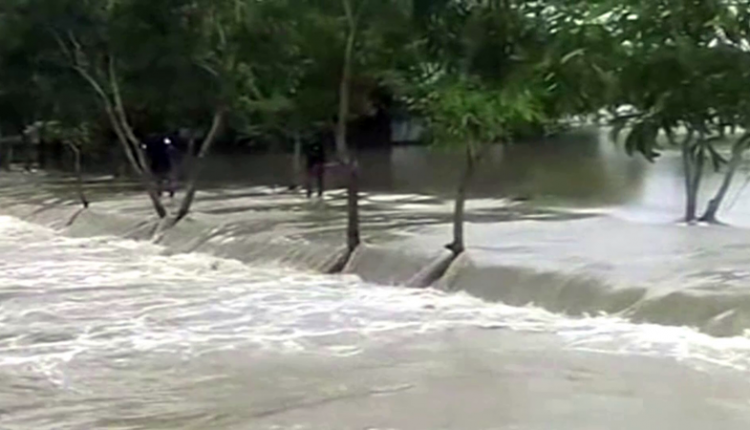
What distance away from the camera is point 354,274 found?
15.5 m

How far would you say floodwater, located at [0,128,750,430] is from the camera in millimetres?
8922

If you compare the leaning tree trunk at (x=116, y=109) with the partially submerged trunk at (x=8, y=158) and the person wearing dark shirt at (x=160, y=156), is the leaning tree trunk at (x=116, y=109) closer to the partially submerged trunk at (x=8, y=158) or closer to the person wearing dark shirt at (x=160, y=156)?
the person wearing dark shirt at (x=160, y=156)

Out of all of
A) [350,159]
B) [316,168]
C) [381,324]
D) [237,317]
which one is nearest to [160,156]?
[316,168]

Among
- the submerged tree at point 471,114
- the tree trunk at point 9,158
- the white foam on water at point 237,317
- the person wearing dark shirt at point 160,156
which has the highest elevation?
the submerged tree at point 471,114

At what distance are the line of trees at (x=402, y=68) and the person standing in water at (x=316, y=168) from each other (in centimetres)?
49

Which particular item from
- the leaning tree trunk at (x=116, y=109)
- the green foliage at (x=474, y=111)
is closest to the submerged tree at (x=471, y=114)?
the green foliage at (x=474, y=111)

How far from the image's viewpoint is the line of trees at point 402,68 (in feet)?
32.0

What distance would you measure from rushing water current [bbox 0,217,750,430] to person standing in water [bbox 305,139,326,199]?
9388mm

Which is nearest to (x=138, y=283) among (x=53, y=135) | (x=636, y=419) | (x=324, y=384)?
(x=324, y=384)

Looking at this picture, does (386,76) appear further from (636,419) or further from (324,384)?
(636,419)

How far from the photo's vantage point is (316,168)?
2444 cm

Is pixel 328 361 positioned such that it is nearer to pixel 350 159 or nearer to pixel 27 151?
pixel 350 159

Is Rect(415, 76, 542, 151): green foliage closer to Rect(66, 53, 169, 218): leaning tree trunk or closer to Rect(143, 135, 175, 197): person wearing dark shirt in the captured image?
Rect(66, 53, 169, 218): leaning tree trunk

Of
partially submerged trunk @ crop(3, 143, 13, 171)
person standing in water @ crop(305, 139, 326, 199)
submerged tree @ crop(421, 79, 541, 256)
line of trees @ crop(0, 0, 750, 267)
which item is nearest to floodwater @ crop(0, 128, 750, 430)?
line of trees @ crop(0, 0, 750, 267)
